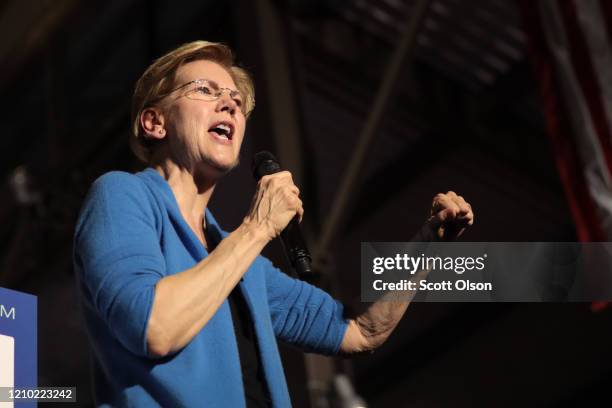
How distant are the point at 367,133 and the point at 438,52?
8.38 ft

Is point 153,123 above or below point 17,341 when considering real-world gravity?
above

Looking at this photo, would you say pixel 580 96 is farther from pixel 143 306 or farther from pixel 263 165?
pixel 143 306

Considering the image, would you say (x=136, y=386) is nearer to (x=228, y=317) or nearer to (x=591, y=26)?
(x=228, y=317)

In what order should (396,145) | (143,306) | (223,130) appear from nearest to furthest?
(143,306), (223,130), (396,145)

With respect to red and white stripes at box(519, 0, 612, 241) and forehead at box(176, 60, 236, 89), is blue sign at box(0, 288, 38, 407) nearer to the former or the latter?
forehead at box(176, 60, 236, 89)

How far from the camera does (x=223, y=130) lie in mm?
1549

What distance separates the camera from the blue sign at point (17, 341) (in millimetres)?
1424

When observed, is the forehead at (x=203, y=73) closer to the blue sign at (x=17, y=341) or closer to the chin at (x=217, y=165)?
→ the chin at (x=217, y=165)

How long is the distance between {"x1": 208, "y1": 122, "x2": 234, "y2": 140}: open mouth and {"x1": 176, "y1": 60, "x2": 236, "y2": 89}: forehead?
7 cm

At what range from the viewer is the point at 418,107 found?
7207 mm

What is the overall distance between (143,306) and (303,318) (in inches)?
16.1

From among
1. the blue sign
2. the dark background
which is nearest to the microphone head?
the blue sign

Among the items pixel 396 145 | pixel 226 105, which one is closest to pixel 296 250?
pixel 226 105

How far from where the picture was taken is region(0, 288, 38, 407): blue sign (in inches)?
56.1
